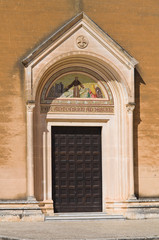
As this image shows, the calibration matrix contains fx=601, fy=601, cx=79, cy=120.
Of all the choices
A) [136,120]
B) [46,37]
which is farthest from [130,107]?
[46,37]

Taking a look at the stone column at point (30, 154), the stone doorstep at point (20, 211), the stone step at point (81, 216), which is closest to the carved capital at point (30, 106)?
the stone column at point (30, 154)

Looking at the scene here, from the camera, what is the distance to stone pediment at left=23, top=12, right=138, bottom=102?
19359mm

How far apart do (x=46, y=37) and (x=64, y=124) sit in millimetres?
2937

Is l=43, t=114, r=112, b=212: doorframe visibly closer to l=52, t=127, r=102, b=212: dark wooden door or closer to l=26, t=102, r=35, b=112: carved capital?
l=52, t=127, r=102, b=212: dark wooden door

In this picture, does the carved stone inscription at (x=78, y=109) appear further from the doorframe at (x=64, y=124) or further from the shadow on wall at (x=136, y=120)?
the shadow on wall at (x=136, y=120)

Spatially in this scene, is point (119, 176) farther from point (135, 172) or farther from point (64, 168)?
point (64, 168)

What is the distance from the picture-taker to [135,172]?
65.6 ft

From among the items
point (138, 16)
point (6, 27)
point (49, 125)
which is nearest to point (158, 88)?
point (138, 16)

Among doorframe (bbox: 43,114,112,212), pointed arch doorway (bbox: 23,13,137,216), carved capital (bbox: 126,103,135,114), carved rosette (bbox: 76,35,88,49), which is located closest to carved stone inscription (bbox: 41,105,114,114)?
pointed arch doorway (bbox: 23,13,137,216)

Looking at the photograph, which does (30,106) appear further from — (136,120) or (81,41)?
(136,120)

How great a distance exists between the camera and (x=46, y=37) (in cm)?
1969

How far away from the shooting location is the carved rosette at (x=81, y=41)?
64.7 ft

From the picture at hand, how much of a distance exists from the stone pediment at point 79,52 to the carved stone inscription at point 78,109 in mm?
844

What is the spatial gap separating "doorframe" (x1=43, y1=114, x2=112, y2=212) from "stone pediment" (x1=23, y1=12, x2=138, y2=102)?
1.24 m
